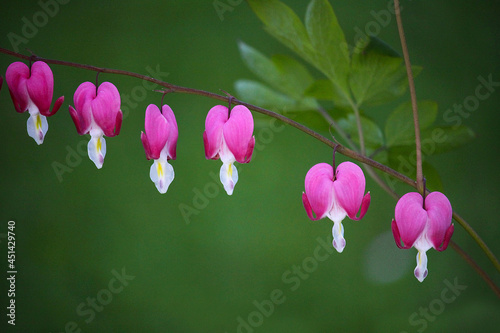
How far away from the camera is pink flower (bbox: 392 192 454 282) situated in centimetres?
76

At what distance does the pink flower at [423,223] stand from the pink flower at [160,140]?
0.40 m

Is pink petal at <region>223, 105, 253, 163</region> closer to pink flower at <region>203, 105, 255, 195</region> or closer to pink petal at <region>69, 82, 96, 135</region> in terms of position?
pink flower at <region>203, 105, 255, 195</region>

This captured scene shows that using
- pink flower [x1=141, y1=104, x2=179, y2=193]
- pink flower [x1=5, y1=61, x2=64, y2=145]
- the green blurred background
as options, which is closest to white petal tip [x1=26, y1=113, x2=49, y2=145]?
pink flower [x1=5, y1=61, x2=64, y2=145]

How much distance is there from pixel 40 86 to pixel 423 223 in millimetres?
709

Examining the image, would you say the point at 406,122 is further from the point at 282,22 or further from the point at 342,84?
the point at 282,22

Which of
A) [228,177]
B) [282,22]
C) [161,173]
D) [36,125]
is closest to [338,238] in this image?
[228,177]

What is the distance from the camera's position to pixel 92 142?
0.82 meters

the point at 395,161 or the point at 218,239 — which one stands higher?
the point at 395,161

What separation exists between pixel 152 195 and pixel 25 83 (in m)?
1.23

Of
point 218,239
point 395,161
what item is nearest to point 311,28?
point 395,161

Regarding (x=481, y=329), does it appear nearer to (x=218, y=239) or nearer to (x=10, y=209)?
(x=218, y=239)

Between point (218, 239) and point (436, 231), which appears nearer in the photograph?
point (436, 231)

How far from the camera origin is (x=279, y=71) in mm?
1262

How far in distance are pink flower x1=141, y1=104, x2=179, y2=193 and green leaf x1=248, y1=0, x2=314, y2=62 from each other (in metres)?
0.28
